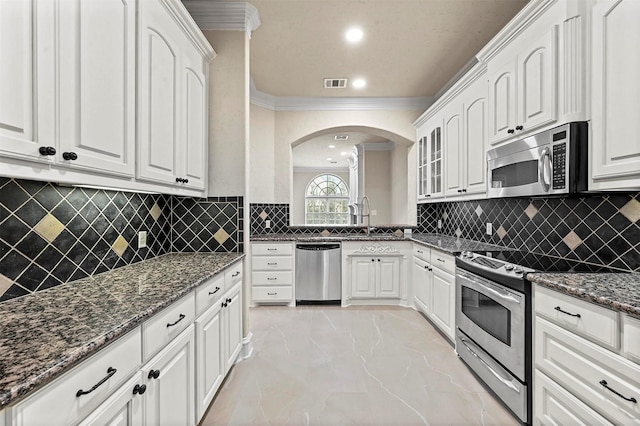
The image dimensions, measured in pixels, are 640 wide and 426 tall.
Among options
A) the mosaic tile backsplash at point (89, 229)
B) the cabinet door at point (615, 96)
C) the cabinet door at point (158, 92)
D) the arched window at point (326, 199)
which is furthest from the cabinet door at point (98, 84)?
the arched window at point (326, 199)

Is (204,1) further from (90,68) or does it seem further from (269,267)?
(269,267)

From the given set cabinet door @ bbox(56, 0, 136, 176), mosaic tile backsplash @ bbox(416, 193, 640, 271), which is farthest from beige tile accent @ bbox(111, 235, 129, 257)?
mosaic tile backsplash @ bbox(416, 193, 640, 271)

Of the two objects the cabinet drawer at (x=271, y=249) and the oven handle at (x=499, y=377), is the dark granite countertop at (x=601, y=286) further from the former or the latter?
the cabinet drawer at (x=271, y=249)

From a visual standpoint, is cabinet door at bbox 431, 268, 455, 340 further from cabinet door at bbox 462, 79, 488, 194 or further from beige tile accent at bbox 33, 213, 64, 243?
beige tile accent at bbox 33, 213, 64, 243

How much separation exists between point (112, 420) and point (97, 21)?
4.83 feet

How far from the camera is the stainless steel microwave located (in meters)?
1.61

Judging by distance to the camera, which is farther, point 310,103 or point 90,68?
point 310,103

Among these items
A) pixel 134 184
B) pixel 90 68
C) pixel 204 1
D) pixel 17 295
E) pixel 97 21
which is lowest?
pixel 17 295

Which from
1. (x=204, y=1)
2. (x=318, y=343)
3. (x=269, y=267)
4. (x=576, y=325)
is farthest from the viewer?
(x=269, y=267)

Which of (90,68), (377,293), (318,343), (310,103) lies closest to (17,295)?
(90,68)

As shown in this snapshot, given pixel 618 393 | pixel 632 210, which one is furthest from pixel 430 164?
pixel 618 393

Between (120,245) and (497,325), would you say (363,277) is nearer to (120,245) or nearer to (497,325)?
(497,325)

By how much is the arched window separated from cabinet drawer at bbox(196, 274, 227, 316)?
30.8 feet

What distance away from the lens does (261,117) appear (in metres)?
4.12
